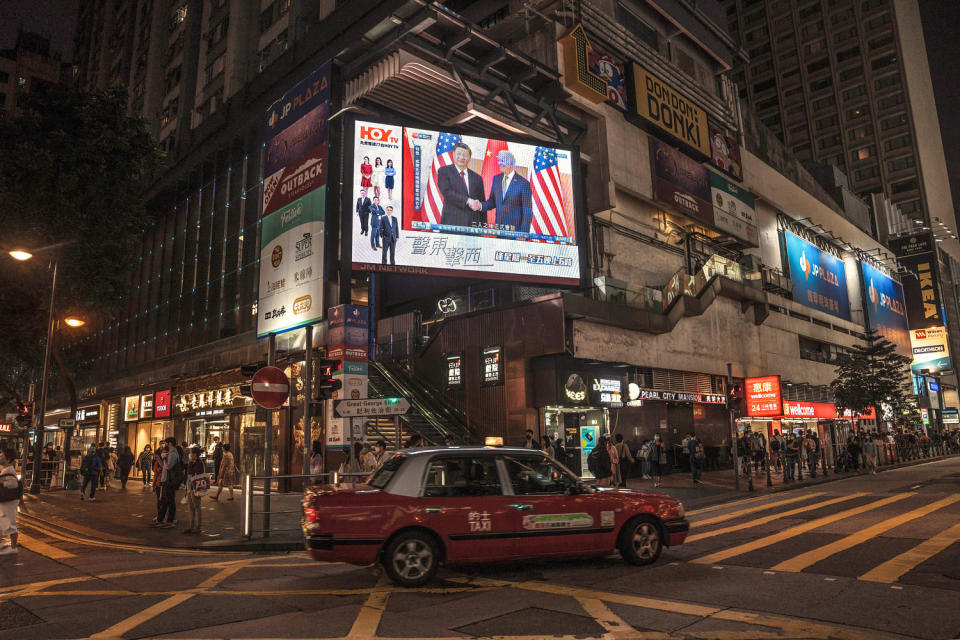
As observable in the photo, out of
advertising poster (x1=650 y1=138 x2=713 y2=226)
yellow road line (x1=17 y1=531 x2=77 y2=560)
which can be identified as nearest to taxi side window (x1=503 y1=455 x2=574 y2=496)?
yellow road line (x1=17 y1=531 x2=77 y2=560)

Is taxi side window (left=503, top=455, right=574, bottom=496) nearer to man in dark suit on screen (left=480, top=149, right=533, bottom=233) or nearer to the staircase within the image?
the staircase

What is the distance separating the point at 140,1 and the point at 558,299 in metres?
55.8

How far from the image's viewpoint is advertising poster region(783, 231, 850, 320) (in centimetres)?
4319

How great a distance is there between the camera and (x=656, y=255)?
1272 inches

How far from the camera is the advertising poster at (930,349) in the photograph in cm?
5959

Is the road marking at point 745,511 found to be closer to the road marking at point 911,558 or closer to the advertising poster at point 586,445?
the road marking at point 911,558

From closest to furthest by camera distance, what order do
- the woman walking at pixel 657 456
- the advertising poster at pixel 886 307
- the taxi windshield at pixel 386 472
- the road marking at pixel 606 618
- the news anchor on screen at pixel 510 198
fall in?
the road marking at pixel 606 618, the taxi windshield at pixel 386 472, the woman walking at pixel 657 456, the news anchor on screen at pixel 510 198, the advertising poster at pixel 886 307

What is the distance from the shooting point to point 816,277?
45.8 meters

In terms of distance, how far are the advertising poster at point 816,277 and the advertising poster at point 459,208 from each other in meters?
24.3

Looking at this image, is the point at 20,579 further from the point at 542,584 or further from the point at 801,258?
the point at 801,258

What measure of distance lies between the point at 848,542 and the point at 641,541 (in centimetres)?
358

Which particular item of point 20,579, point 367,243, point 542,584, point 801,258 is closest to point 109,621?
point 20,579

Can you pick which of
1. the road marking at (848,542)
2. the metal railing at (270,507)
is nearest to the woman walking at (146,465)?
the metal railing at (270,507)

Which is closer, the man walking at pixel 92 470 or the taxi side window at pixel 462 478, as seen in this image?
the taxi side window at pixel 462 478
